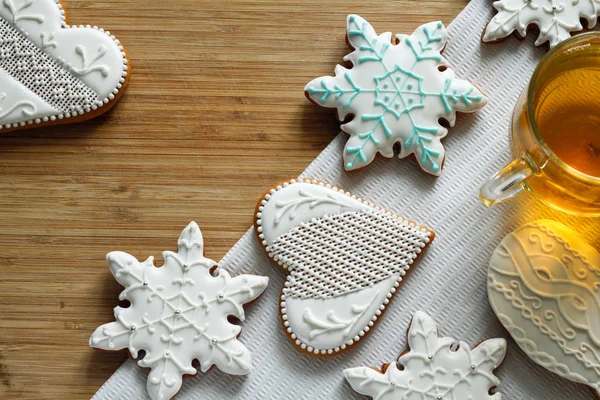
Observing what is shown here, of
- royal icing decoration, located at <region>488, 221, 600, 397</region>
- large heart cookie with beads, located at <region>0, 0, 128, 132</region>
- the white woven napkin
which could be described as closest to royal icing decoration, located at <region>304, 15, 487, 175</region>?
the white woven napkin

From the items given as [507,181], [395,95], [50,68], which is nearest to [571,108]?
[507,181]

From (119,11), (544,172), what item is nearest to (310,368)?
(544,172)

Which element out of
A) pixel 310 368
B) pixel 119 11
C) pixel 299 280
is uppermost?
pixel 119 11

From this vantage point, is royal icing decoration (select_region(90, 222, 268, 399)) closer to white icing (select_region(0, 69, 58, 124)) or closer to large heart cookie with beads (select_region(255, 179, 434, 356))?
large heart cookie with beads (select_region(255, 179, 434, 356))

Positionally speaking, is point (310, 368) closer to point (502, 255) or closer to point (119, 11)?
point (502, 255)

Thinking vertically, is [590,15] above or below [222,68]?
above

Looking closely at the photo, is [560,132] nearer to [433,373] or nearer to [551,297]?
[551,297]

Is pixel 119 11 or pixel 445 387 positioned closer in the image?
pixel 445 387
